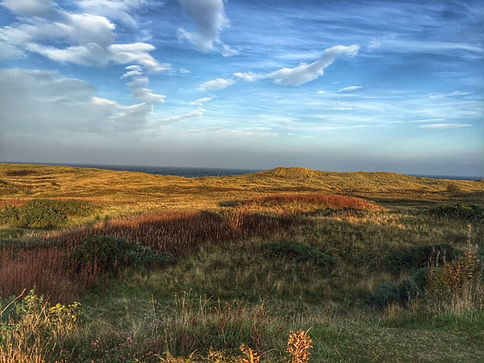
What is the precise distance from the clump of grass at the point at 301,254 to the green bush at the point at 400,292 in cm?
207

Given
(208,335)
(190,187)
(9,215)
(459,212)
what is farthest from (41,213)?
(190,187)

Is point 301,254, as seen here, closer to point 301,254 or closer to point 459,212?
point 301,254

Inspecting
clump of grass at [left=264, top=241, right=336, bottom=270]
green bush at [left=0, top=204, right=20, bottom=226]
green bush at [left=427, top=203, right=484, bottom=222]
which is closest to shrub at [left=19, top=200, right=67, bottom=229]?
green bush at [left=0, top=204, right=20, bottom=226]

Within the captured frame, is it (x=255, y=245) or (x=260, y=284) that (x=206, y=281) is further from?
(x=255, y=245)

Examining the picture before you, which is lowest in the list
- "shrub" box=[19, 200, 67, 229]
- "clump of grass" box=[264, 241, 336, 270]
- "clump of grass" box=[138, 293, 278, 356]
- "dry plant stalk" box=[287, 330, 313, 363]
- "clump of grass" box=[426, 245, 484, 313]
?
"shrub" box=[19, 200, 67, 229]

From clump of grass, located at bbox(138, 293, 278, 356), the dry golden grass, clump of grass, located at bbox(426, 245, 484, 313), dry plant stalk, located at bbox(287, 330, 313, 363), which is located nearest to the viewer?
dry plant stalk, located at bbox(287, 330, 313, 363)

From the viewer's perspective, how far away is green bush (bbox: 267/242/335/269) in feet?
30.1

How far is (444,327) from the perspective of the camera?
458 centimetres

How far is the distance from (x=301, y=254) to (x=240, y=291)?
2.96 metres

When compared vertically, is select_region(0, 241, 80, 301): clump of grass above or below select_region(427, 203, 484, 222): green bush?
below

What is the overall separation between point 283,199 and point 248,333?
782 inches

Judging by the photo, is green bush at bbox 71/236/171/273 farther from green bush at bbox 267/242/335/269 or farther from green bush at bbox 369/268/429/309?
green bush at bbox 369/268/429/309

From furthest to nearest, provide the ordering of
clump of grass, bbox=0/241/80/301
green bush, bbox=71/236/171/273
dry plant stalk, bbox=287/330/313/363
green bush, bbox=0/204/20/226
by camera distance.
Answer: green bush, bbox=0/204/20/226 < green bush, bbox=71/236/171/273 < clump of grass, bbox=0/241/80/301 < dry plant stalk, bbox=287/330/313/363

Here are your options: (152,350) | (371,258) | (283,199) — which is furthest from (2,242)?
(283,199)
